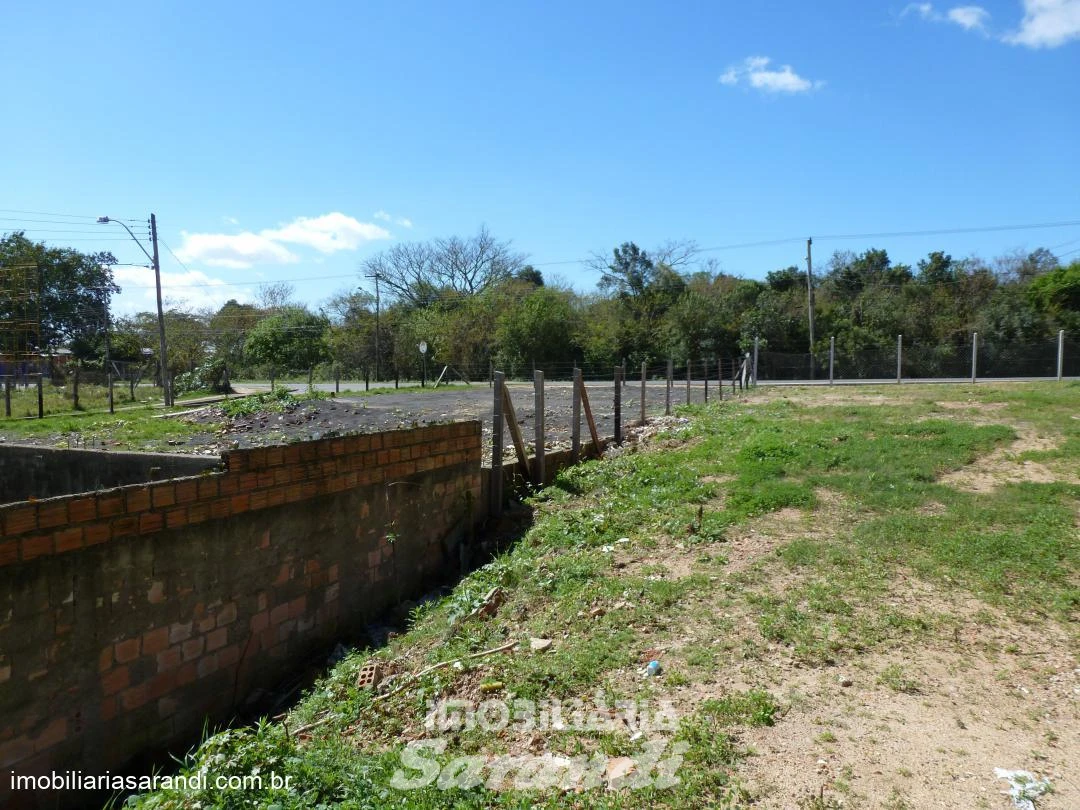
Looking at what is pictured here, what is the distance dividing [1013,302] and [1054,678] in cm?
3589

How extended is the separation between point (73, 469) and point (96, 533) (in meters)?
3.56

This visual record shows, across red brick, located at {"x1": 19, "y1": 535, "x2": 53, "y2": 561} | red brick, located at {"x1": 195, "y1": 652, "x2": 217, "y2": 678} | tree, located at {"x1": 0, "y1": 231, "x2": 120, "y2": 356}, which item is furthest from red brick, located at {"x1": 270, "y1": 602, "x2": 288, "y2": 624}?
tree, located at {"x1": 0, "y1": 231, "x2": 120, "y2": 356}

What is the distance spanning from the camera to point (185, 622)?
4516mm

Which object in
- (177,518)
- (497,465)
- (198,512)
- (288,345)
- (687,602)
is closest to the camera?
(177,518)

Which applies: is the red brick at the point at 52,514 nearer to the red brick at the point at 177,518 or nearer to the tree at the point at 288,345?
the red brick at the point at 177,518

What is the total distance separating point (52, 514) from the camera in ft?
12.5

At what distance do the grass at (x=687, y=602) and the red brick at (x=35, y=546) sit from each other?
133cm

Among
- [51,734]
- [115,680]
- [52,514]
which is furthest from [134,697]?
[52,514]

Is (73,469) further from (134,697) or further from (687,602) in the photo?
(687,602)

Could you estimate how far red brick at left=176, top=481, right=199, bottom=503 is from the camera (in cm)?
451

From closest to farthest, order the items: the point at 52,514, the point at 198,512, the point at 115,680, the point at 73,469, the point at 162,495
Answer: the point at 52,514 < the point at 115,680 < the point at 162,495 < the point at 198,512 < the point at 73,469

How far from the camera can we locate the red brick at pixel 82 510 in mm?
3912

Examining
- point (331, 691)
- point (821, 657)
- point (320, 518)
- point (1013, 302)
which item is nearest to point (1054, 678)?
point (821, 657)

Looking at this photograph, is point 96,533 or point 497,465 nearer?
point 96,533
